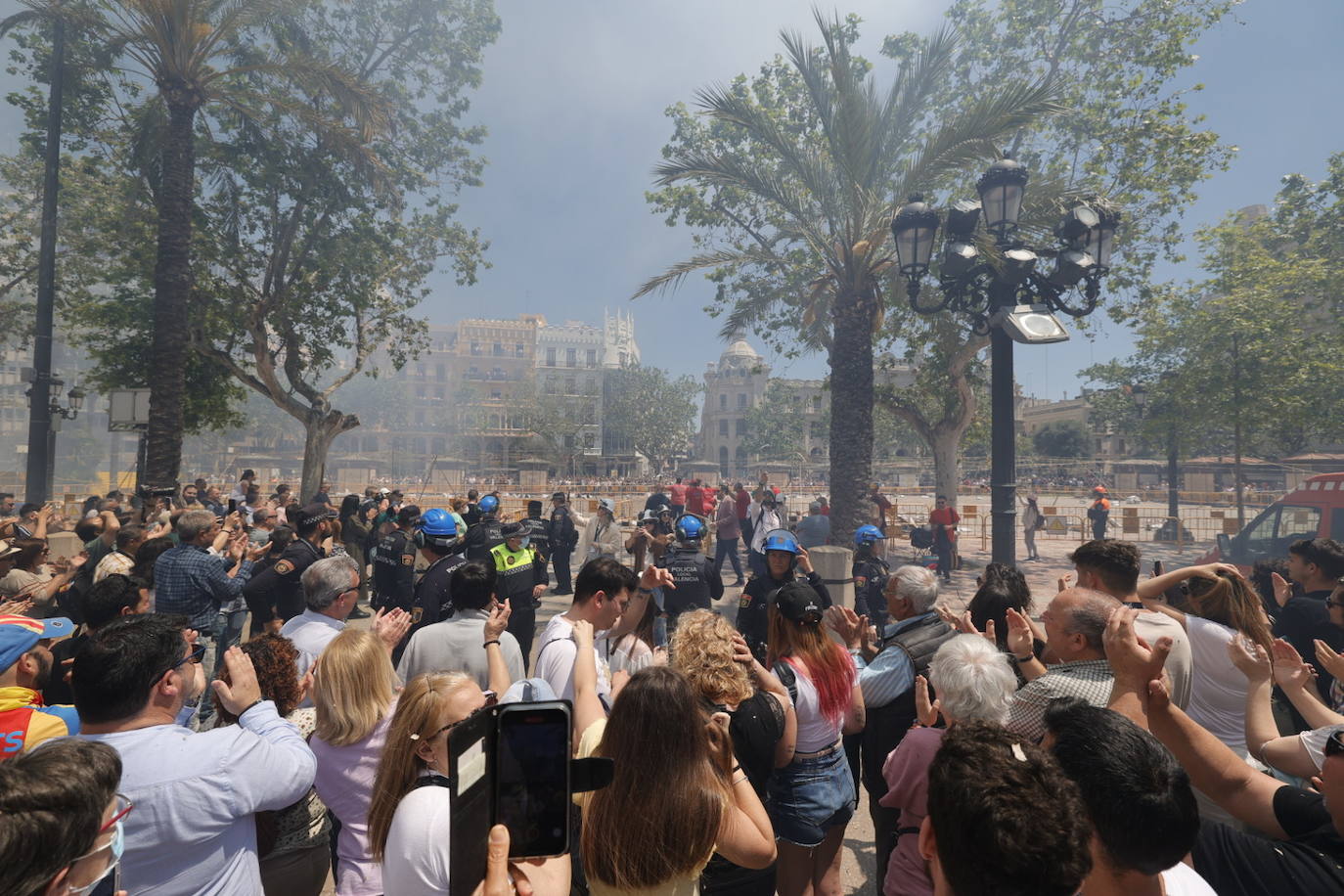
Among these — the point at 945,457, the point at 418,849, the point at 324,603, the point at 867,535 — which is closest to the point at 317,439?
the point at 324,603

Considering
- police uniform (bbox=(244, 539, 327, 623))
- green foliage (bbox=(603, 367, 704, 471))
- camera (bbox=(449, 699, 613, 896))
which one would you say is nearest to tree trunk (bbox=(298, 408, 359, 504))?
police uniform (bbox=(244, 539, 327, 623))

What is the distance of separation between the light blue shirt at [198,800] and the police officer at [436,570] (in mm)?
2278

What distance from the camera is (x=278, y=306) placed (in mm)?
15438

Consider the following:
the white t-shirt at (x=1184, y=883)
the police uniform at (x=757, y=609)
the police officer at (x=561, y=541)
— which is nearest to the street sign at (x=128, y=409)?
the police officer at (x=561, y=541)

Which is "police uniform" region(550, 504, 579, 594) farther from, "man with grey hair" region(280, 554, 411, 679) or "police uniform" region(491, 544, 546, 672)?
"man with grey hair" region(280, 554, 411, 679)

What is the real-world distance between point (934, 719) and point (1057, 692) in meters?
0.47

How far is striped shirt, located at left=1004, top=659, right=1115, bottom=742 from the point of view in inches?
93.1

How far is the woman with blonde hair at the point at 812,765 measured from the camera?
2.64m

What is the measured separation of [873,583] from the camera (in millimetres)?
6504

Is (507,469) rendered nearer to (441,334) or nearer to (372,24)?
(372,24)

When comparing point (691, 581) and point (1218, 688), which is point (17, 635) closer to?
point (691, 581)

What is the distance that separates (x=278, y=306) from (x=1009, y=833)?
712 inches

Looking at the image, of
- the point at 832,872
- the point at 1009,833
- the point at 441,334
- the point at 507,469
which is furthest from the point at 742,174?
the point at 441,334

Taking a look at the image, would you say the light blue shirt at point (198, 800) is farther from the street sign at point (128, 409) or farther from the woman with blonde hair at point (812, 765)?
the street sign at point (128, 409)
